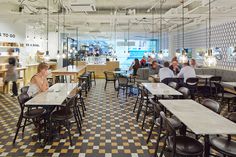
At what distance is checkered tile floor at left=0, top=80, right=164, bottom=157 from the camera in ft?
11.5

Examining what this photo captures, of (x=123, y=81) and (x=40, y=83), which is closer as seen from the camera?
(x=40, y=83)

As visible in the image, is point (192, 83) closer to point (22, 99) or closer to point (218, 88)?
point (218, 88)

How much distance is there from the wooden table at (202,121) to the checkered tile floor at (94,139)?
Answer: 3.12 ft

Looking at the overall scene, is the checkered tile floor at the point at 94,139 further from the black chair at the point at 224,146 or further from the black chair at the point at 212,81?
the black chair at the point at 212,81

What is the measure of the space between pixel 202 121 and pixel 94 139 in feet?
7.19

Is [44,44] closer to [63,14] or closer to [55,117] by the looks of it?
[63,14]

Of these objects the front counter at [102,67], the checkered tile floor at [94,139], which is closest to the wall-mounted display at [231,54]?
the checkered tile floor at [94,139]

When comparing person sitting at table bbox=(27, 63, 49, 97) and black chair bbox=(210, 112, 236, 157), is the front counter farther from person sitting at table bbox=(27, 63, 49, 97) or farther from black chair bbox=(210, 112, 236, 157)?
black chair bbox=(210, 112, 236, 157)

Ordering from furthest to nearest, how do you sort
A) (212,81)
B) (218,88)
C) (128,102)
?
(128,102) < (212,81) < (218,88)

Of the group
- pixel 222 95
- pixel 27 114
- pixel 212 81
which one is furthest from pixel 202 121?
pixel 212 81

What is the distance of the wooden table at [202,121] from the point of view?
2298 mm

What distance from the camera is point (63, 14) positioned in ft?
24.7

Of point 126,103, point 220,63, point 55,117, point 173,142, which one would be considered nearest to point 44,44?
point 126,103

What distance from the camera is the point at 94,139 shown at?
407cm
